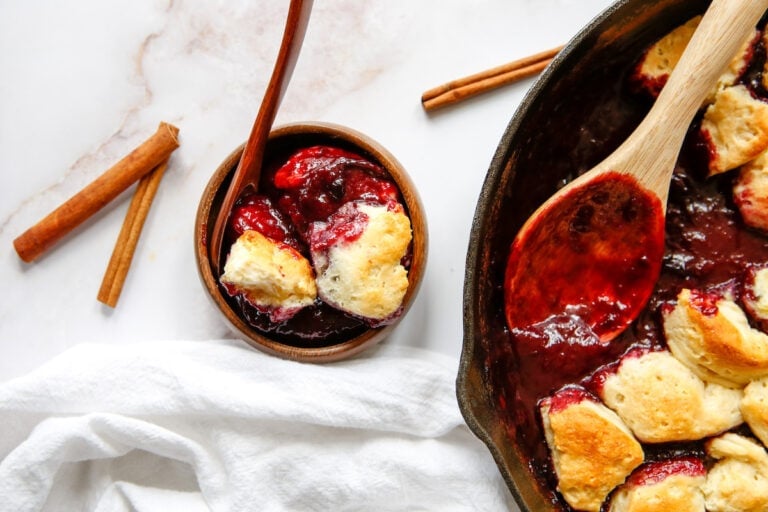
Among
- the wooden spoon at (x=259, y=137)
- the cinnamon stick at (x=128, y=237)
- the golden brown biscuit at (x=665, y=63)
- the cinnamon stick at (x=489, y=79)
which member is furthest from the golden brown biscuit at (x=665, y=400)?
the cinnamon stick at (x=128, y=237)

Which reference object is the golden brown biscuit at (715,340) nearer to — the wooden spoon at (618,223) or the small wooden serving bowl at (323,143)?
the wooden spoon at (618,223)

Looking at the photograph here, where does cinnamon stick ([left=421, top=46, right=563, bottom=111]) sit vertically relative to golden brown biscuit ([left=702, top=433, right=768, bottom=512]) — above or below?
above

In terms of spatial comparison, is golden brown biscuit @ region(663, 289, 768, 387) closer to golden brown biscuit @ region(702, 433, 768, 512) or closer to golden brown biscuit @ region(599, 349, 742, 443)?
golden brown biscuit @ region(599, 349, 742, 443)

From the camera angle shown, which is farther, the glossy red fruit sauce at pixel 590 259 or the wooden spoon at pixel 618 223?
the glossy red fruit sauce at pixel 590 259

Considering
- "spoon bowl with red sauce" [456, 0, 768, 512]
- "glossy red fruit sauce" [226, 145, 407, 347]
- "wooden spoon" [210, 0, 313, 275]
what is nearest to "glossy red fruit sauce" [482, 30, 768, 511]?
"spoon bowl with red sauce" [456, 0, 768, 512]

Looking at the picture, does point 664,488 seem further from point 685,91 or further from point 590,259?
point 685,91

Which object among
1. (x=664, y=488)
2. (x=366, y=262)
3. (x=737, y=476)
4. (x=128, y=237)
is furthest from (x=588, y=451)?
(x=128, y=237)
